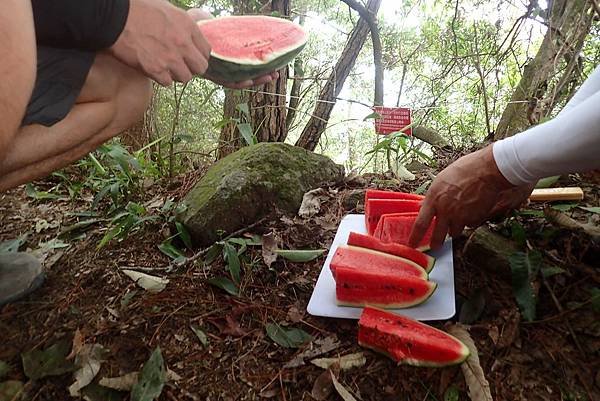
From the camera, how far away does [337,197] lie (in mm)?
2229

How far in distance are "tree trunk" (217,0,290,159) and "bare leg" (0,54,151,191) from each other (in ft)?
5.64

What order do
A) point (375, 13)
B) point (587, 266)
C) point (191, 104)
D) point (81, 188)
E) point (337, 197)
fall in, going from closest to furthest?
point (587, 266) < point (337, 197) < point (81, 188) < point (191, 104) < point (375, 13)

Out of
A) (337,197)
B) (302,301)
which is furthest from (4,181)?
(337,197)

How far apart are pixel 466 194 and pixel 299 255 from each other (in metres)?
0.66

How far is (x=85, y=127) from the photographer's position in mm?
1644

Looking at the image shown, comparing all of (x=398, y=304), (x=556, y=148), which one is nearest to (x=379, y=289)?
(x=398, y=304)

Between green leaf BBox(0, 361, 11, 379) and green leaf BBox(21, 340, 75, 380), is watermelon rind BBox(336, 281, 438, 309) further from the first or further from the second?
green leaf BBox(0, 361, 11, 379)

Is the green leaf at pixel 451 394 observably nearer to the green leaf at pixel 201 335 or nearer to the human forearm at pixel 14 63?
the green leaf at pixel 201 335

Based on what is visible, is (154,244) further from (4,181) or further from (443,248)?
(443,248)

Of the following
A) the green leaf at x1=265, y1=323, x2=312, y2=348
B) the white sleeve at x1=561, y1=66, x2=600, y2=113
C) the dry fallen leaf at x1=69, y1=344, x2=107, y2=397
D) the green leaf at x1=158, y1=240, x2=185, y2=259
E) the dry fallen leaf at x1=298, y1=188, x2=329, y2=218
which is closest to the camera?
the dry fallen leaf at x1=69, y1=344, x2=107, y2=397

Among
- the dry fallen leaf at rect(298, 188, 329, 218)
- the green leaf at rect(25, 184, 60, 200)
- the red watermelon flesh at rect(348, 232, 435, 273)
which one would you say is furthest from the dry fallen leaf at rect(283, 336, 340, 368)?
the green leaf at rect(25, 184, 60, 200)

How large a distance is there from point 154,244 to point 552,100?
2.80m

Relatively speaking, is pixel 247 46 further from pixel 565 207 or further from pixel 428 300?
pixel 565 207

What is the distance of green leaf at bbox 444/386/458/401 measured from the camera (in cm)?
115
